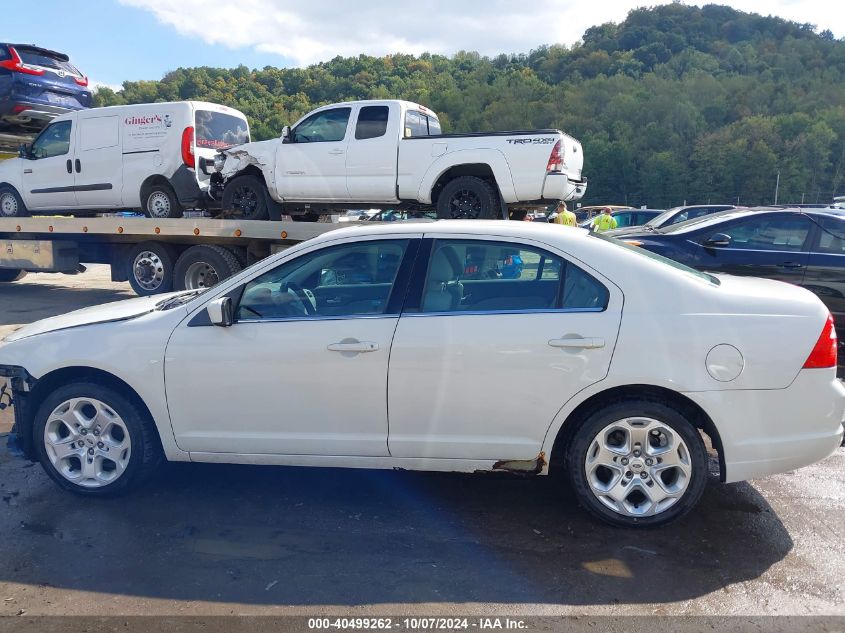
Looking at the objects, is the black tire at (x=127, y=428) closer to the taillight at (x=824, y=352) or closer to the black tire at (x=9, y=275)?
the taillight at (x=824, y=352)

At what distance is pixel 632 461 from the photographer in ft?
11.4

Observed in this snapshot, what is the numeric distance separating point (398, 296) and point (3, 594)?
2.30m

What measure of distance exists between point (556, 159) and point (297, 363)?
5.54 m

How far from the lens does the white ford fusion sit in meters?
3.37

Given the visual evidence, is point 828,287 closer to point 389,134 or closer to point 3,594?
point 389,134

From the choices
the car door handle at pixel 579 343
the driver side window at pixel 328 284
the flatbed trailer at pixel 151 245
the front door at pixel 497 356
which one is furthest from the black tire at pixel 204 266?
the car door handle at pixel 579 343

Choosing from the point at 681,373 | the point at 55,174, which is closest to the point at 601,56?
the point at 55,174

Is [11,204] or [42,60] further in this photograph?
[42,60]

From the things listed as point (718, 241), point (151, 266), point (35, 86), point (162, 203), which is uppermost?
point (35, 86)

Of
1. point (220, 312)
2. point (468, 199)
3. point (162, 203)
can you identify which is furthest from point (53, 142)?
point (220, 312)

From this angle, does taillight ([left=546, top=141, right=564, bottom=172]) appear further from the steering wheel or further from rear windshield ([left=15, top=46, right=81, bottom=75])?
rear windshield ([left=15, top=46, right=81, bottom=75])

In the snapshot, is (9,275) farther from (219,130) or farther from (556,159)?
(556,159)

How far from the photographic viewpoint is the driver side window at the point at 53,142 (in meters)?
10.6

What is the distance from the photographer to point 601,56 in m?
91.5
